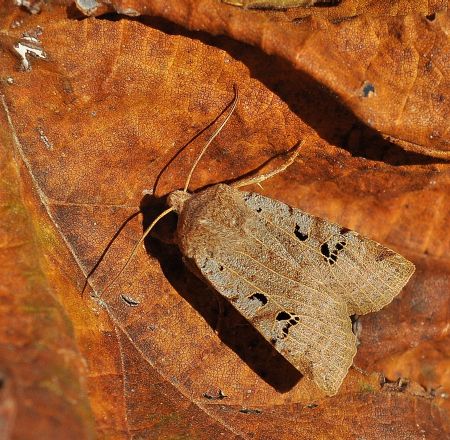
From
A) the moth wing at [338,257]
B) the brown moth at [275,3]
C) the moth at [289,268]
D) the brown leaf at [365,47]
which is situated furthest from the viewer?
the moth wing at [338,257]

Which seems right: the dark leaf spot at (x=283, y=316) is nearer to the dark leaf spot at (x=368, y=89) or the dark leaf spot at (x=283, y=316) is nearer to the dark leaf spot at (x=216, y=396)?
the dark leaf spot at (x=216, y=396)

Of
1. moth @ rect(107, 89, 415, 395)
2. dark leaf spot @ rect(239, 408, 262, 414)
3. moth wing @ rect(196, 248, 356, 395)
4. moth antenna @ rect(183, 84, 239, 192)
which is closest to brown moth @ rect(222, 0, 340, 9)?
moth antenna @ rect(183, 84, 239, 192)

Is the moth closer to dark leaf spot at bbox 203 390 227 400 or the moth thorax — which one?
the moth thorax

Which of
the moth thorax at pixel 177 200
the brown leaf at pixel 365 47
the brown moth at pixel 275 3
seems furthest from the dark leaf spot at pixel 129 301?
the brown moth at pixel 275 3

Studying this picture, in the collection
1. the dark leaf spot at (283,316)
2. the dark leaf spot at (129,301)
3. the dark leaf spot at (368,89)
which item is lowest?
the dark leaf spot at (129,301)

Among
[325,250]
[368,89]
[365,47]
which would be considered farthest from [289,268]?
[365,47]

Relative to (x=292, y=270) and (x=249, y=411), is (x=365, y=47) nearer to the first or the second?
(x=292, y=270)
